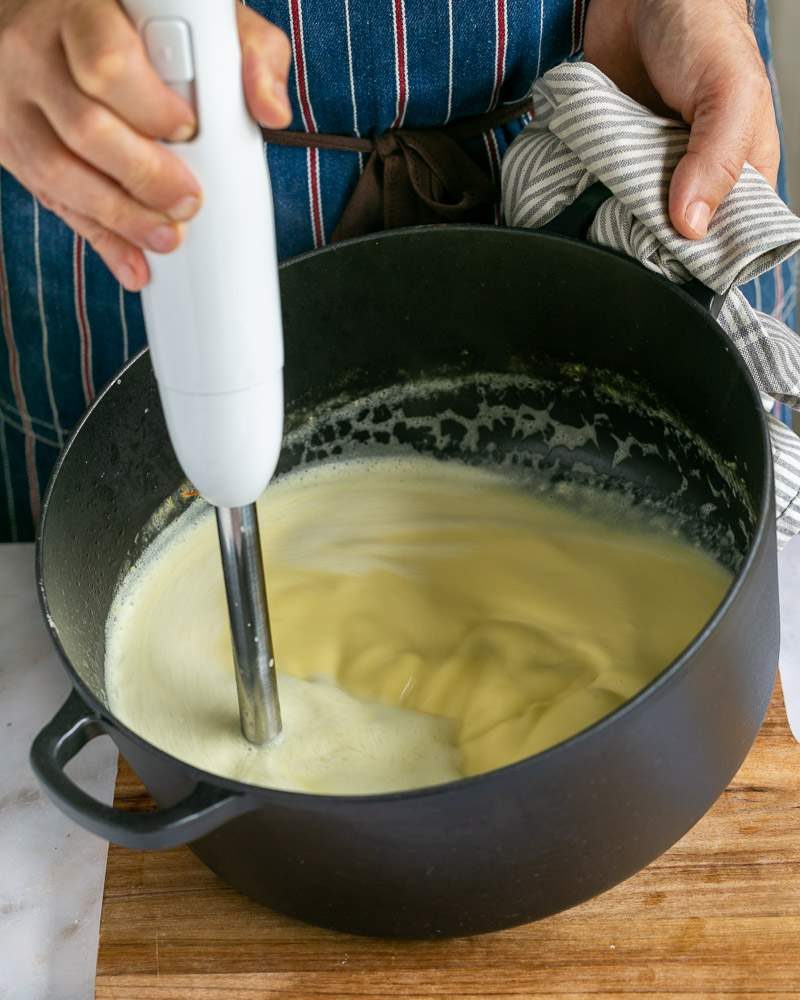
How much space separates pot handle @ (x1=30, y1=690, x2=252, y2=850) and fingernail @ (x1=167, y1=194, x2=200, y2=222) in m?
0.22

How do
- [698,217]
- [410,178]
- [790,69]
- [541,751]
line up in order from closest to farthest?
[541,751]
[698,217]
[410,178]
[790,69]

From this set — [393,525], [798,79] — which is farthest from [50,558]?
[798,79]

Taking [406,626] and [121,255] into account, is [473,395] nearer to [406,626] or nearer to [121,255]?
[406,626]

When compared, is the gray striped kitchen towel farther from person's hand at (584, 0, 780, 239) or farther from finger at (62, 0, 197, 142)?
finger at (62, 0, 197, 142)

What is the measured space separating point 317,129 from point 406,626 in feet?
1.14

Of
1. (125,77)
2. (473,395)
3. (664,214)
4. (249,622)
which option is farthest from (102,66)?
(473,395)

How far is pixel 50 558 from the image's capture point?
2.11 ft

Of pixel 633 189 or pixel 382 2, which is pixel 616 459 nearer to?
pixel 633 189

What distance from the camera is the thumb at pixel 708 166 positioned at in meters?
0.71

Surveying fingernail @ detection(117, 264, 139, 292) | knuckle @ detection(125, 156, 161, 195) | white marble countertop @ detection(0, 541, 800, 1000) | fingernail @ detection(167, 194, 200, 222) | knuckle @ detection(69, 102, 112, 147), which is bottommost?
white marble countertop @ detection(0, 541, 800, 1000)

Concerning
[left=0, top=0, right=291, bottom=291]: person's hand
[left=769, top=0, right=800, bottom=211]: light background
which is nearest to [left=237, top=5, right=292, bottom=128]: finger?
[left=0, top=0, right=291, bottom=291]: person's hand

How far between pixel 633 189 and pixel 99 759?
469 mm

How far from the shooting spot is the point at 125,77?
39cm

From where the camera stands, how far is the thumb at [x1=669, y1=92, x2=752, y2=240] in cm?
71
